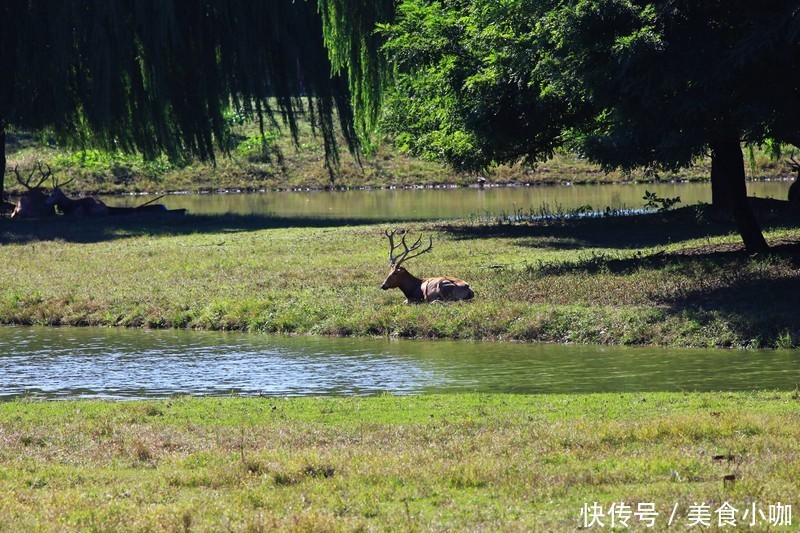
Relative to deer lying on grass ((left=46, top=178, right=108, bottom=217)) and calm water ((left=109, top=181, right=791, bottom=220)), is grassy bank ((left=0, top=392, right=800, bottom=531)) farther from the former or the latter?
deer lying on grass ((left=46, top=178, right=108, bottom=217))

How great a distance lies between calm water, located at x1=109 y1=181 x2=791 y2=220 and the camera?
126ft

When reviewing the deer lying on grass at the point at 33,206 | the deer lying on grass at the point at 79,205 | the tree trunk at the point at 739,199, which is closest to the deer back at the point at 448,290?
the tree trunk at the point at 739,199

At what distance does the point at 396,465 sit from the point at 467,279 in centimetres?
1223

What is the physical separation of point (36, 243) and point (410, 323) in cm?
1384

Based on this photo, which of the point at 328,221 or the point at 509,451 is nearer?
the point at 509,451

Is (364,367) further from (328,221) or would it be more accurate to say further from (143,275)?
(328,221)

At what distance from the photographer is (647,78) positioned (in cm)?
1659

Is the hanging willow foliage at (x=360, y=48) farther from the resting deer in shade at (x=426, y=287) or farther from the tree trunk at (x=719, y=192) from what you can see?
the tree trunk at (x=719, y=192)

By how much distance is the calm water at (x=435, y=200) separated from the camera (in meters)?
38.3

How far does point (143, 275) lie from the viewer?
22172 millimetres

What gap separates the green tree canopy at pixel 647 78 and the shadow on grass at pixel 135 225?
417 inches

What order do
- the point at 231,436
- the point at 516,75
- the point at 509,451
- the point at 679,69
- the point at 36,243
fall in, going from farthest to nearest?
the point at 36,243, the point at 516,75, the point at 679,69, the point at 231,436, the point at 509,451

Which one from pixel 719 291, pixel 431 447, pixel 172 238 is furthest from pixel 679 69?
pixel 172 238

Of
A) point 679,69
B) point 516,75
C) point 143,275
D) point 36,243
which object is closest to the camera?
point 679,69
